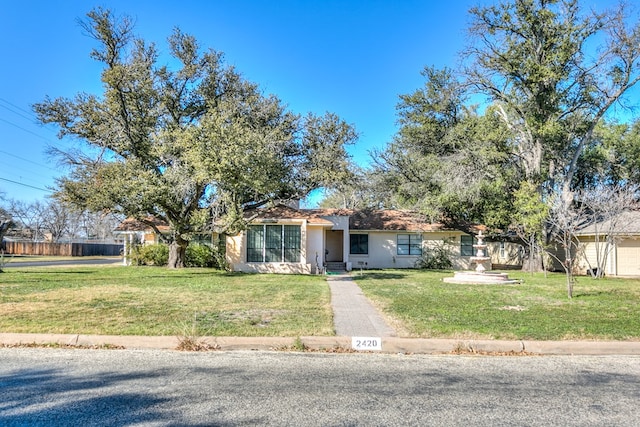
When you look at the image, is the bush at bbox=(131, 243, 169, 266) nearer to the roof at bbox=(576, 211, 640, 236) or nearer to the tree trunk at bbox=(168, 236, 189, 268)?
the tree trunk at bbox=(168, 236, 189, 268)

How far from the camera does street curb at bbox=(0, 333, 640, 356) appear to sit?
22.5 feet

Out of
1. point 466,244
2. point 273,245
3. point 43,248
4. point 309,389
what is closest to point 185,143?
point 273,245

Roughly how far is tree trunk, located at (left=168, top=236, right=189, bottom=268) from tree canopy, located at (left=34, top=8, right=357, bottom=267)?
55 millimetres

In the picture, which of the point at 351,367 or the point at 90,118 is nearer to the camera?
the point at 351,367

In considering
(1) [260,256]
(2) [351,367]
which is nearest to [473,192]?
(1) [260,256]

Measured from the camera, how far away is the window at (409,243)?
28609 mm

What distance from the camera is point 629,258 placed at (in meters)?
23.2

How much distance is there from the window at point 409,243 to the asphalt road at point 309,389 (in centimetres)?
2194

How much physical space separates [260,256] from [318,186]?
4.46 m

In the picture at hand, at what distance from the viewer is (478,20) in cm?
2488

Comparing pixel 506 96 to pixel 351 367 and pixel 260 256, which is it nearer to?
pixel 260 256

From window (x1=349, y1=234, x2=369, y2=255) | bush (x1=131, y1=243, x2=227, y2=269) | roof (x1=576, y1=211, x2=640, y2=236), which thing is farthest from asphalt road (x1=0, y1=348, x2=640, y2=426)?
window (x1=349, y1=234, x2=369, y2=255)

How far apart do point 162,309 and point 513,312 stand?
24.4ft

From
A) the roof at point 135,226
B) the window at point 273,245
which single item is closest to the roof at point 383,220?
the window at point 273,245
